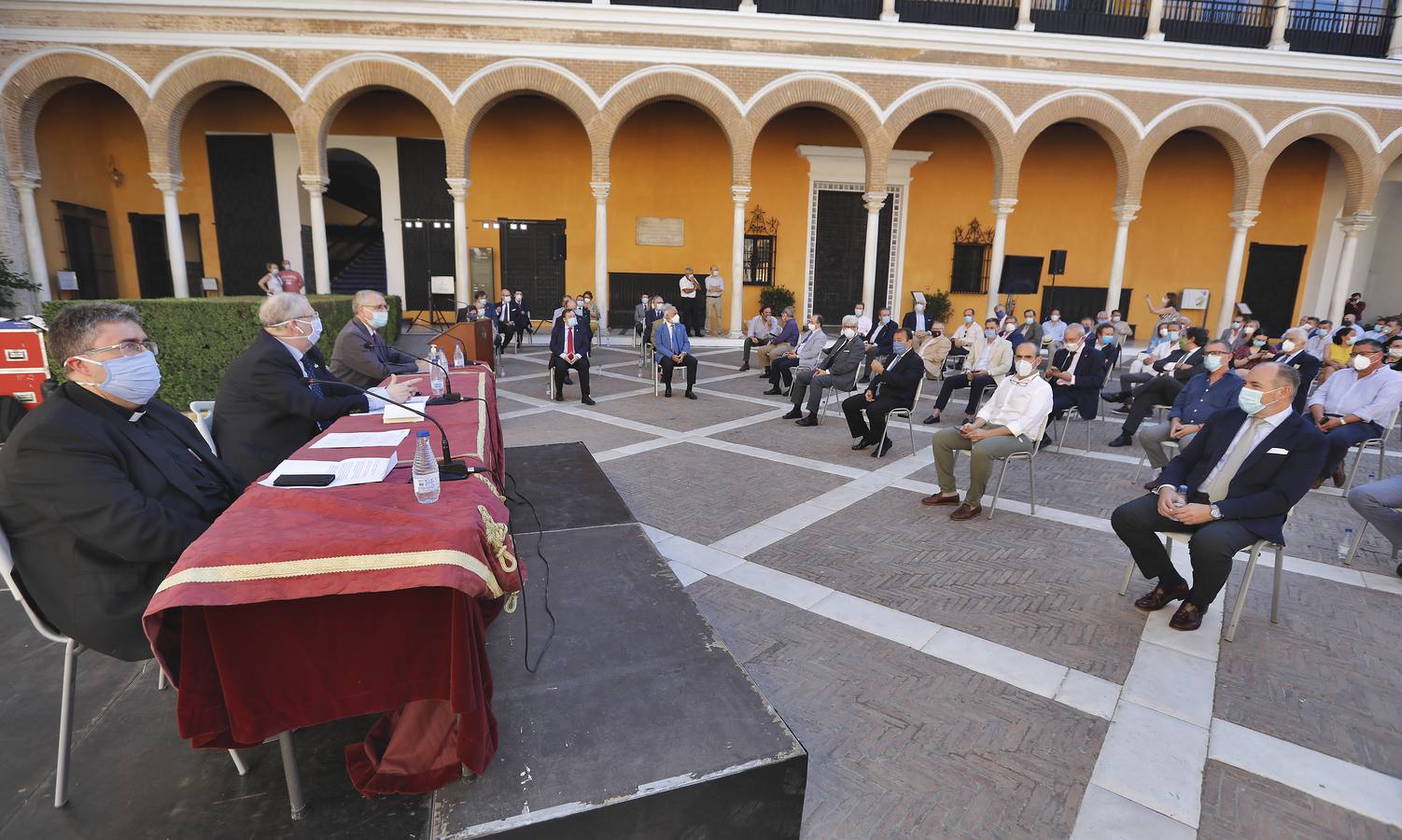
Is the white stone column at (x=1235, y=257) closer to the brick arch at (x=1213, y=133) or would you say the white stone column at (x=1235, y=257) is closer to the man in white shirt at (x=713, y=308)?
the brick arch at (x=1213, y=133)

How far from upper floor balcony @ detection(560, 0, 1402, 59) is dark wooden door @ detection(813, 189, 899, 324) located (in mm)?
4622

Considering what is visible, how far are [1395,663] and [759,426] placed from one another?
5.98 metres

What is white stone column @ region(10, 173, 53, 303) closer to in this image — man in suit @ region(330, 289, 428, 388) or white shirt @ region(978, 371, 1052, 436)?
man in suit @ region(330, 289, 428, 388)

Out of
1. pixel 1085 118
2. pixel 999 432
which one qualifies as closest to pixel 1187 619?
pixel 999 432

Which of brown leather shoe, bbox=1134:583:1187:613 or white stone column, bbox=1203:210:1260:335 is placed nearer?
brown leather shoe, bbox=1134:583:1187:613

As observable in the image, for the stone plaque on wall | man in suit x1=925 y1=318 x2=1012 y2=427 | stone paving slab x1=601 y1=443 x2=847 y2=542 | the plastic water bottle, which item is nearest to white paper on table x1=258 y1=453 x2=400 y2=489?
the plastic water bottle

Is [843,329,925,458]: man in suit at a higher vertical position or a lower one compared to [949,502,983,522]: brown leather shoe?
higher

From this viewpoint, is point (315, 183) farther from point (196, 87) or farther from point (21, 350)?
point (21, 350)

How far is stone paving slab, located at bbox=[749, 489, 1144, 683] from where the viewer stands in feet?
12.5

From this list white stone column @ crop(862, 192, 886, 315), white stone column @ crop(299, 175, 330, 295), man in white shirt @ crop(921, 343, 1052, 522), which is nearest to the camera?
man in white shirt @ crop(921, 343, 1052, 522)

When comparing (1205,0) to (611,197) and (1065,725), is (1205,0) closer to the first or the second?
(611,197)

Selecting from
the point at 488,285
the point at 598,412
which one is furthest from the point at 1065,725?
the point at 488,285

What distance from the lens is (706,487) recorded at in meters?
6.21

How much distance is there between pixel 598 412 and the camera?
9.33 metres
